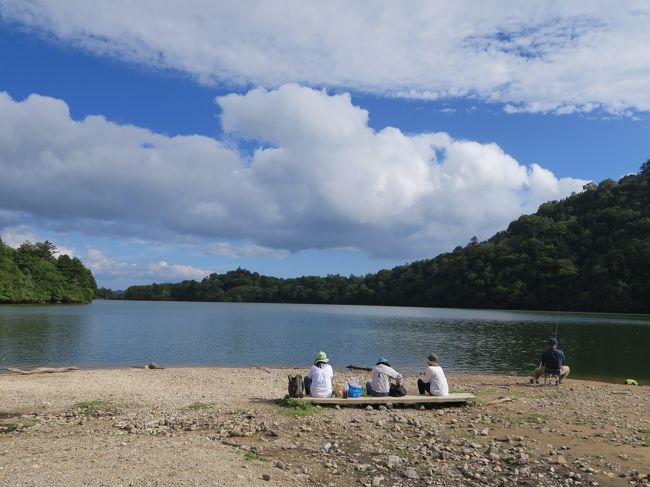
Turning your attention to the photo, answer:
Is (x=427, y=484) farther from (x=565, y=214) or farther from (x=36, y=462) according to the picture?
(x=565, y=214)

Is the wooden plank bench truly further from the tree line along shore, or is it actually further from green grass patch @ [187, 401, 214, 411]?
the tree line along shore

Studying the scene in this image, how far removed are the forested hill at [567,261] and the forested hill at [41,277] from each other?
113 m

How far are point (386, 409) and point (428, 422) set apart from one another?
1805mm

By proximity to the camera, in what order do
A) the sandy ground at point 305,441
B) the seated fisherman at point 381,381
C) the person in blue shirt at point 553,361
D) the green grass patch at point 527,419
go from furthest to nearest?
the person in blue shirt at point 553,361, the seated fisherman at point 381,381, the green grass patch at point 527,419, the sandy ground at point 305,441

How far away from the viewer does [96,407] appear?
15461mm

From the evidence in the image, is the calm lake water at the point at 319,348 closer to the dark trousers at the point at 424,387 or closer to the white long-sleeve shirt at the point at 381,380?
the dark trousers at the point at 424,387

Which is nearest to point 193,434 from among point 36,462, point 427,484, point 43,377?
point 36,462

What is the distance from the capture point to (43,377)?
23297mm

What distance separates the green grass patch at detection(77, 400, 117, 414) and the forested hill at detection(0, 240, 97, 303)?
11690cm

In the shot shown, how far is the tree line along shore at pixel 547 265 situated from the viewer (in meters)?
120

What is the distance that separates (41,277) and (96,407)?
135m

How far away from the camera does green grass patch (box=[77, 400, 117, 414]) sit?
1490 centimetres

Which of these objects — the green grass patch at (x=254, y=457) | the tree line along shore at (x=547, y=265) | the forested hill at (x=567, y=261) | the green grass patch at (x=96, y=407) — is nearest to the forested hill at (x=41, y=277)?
the tree line along shore at (x=547, y=265)

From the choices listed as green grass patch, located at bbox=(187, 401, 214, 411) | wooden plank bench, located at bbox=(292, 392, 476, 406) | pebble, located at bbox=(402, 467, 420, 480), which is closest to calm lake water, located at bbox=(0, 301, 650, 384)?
wooden plank bench, located at bbox=(292, 392, 476, 406)
